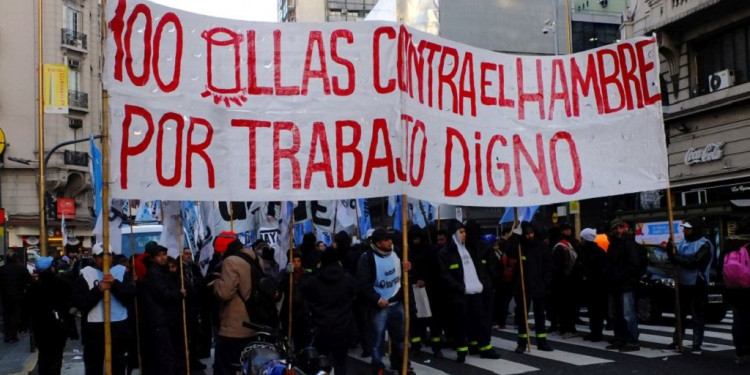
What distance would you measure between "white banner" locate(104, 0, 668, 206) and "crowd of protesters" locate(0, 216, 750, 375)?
2.78 feet

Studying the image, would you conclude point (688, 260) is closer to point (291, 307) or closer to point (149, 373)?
point (291, 307)

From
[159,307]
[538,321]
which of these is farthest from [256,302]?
[538,321]

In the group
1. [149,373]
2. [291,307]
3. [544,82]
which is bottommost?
[149,373]

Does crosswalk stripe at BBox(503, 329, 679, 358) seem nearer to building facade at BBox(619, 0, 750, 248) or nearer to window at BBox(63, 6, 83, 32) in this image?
building facade at BBox(619, 0, 750, 248)

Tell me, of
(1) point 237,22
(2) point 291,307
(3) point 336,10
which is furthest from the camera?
(3) point 336,10

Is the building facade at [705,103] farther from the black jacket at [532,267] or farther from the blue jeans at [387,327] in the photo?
the blue jeans at [387,327]

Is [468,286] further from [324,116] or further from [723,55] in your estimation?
[723,55]

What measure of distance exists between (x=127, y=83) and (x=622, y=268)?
7.03m

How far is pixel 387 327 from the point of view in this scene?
9164 mm

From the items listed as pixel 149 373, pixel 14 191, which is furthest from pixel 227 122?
pixel 14 191

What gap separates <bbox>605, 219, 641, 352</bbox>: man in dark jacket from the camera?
10.5 m

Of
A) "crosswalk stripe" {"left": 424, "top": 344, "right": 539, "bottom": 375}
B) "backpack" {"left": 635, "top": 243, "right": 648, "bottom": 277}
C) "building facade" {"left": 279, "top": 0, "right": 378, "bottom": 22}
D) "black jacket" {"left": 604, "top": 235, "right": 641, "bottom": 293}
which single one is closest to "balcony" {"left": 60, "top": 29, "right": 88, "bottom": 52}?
"building facade" {"left": 279, "top": 0, "right": 378, "bottom": 22}

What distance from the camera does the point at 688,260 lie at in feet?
33.0

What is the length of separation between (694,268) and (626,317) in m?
1.17
